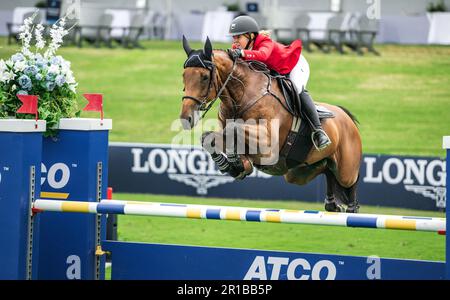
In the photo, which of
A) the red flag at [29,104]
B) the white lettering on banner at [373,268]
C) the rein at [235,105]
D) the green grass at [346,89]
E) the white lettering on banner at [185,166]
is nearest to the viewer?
the white lettering on banner at [373,268]

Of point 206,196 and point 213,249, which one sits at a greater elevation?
point 213,249

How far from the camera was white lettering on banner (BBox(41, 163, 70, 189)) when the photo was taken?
6.38 meters

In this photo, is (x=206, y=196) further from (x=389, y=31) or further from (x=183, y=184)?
(x=389, y=31)

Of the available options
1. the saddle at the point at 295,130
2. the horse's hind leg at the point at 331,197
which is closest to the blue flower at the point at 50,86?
the saddle at the point at 295,130

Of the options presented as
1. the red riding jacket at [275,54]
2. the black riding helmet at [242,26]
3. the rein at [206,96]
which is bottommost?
the rein at [206,96]

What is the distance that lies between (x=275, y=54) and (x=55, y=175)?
6.78ft

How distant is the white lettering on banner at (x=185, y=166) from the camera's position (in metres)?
12.6

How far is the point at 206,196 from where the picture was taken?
42.0 feet

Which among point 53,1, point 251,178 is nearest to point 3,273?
point 251,178

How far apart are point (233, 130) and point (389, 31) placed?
14.6 metres

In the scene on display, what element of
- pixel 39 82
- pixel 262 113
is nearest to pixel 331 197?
pixel 262 113

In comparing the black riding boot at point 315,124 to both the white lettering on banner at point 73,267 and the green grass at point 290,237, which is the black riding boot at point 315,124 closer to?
the white lettering on banner at point 73,267

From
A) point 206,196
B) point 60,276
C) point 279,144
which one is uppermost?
point 279,144

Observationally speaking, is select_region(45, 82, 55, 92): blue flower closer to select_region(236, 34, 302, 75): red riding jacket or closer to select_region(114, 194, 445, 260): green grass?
select_region(236, 34, 302, 75): red riding jacket
